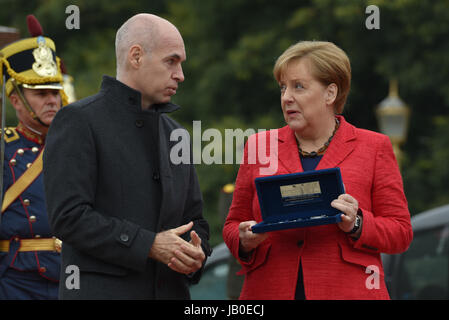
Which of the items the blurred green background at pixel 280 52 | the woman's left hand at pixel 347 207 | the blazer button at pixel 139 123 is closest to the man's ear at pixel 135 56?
the blazer button at pixel 139 123

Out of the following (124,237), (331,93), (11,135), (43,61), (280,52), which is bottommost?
(124,237)

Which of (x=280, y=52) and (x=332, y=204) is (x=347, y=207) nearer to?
(x=332, y=204)

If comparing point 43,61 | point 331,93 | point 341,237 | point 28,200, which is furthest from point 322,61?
point 43,61

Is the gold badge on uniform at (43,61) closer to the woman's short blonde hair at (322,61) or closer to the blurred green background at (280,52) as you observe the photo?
the woman's short blonde hair at (322,61)

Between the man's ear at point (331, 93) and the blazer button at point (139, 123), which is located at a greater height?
the man's ear at point (331, 93)

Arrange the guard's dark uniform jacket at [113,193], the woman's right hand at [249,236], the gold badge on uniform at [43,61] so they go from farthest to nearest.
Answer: the gold badge on uniform at [43,61]
the woman's right hand at [249,236]
the guard's dark uniform jacket at [113,193]

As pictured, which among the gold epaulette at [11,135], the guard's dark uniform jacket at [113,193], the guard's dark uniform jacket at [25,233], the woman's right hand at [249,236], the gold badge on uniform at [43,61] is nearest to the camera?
the guard's dark uniform jacket at [113,193]

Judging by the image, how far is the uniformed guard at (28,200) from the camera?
467 cm

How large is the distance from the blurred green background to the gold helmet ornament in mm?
7718

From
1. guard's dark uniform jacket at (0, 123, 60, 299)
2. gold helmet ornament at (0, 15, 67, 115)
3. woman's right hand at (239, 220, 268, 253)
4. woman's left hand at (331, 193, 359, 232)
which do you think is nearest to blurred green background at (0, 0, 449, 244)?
gold helmet ornament at (0, 15, 67, 115)

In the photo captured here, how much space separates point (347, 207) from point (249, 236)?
417 millimetres

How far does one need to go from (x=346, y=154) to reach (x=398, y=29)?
11.2 meters

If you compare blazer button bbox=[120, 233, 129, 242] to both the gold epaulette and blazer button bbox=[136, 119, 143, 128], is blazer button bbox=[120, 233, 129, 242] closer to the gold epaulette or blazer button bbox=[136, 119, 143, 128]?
blazer button bbox=[136, 119, 143, 128]

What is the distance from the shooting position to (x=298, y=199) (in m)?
3.67
